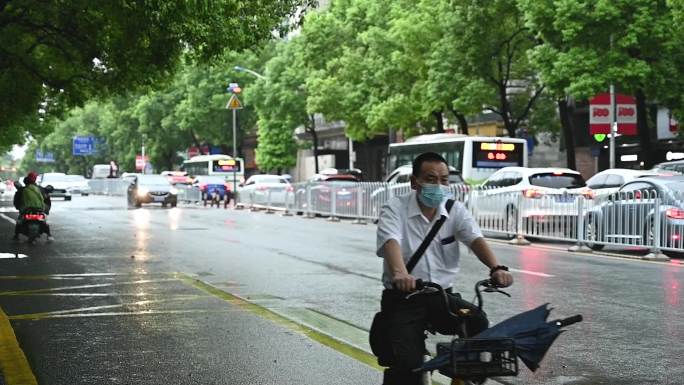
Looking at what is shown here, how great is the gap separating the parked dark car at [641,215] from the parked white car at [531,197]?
0.76m

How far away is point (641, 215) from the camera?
17.9 metres

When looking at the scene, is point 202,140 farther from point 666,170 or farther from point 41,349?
point 41,349

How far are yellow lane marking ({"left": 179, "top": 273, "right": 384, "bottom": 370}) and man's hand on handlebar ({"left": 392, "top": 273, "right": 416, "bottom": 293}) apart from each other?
2900mm

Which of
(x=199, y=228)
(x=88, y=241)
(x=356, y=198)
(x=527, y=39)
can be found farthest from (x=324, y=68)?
(x=88, y=241)

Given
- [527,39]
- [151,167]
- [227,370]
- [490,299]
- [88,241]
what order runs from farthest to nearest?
[151,167] < [527,39] < [88,241] < [490,299] < [227,370]

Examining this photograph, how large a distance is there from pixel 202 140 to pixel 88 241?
197 ft

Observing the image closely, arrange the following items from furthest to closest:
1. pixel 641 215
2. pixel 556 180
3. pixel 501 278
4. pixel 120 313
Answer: pixel 556 180 < pixel 641 215 < pixel 120 313 < pixel 501 278

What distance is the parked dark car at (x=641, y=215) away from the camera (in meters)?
17.3

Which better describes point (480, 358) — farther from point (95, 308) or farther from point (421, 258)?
point (95, 308)

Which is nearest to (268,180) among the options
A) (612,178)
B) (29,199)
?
(612,178)

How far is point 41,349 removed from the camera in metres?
8.43

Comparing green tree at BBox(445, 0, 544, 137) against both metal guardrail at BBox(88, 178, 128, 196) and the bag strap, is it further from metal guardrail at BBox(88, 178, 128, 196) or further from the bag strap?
metal guardrail at BBox(88, 178, 128, 196)

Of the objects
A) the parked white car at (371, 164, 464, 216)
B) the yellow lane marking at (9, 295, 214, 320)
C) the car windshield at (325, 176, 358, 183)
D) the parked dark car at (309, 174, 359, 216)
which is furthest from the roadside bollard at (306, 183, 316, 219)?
the yellow lane marking at (9, 295, 214, 320)

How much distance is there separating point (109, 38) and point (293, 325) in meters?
13.0
